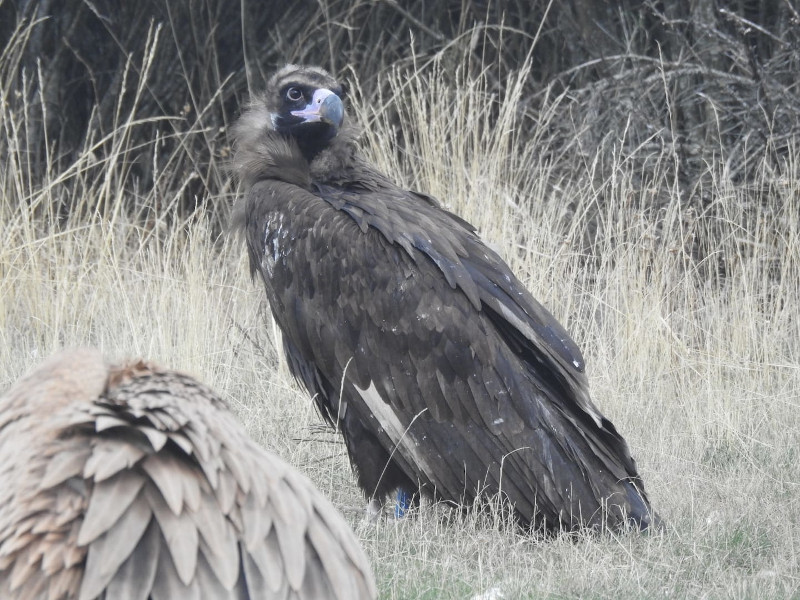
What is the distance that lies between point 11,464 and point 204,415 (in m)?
0.39

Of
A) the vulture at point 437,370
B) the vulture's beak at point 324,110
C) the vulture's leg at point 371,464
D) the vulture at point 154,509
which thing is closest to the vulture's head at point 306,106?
the vulture's beak at point 324,110

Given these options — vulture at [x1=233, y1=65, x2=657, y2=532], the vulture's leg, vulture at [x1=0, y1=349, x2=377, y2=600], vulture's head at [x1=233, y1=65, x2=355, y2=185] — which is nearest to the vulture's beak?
vulture's head at [x1=233, y1=65, x2=355, y2=185]

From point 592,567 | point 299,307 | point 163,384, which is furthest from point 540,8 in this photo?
point 163,384

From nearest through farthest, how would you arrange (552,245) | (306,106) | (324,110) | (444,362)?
(444,362) → (324,110) → (306,106) → (552,245)

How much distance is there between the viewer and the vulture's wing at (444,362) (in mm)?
4566

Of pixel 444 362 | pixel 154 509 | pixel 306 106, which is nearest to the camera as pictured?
pixel 154 509

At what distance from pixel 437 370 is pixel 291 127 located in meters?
1.42

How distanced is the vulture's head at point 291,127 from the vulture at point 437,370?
1.39 ft

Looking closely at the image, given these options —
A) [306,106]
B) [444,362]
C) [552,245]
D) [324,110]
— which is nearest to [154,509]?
[444,362]

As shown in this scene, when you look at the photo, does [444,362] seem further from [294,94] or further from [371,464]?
[294,94]

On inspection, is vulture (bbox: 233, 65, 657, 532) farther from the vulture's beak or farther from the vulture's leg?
the vulture's beak

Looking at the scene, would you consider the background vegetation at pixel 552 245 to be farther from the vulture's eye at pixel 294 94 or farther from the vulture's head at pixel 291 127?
the vulture's eye at pixel 294 94

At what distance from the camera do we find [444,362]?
4.63 m

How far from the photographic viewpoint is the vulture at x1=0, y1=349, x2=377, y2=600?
7.09 feet
